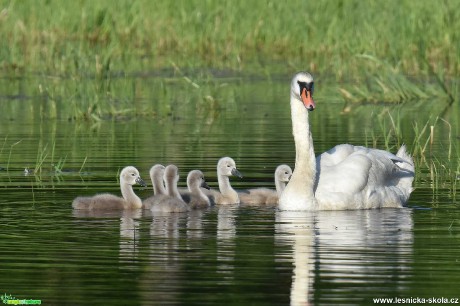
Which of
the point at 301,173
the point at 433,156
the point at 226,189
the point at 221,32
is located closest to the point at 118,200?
the point at 226,189

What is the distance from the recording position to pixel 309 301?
8.71 metres

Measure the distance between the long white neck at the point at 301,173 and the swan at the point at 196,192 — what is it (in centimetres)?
82

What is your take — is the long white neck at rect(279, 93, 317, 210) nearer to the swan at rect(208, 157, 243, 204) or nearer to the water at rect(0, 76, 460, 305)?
the water at rect(0, 76, 460, 305)

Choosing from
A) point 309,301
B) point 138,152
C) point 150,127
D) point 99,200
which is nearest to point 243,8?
point 150,127

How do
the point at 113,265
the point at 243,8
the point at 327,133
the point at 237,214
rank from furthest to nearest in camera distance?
the point at 243,8 < the point at 327,133 < the point at 237,214 < the point at 113,265

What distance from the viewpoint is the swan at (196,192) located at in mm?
13727

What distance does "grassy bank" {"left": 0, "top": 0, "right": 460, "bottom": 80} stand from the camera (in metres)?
26.9

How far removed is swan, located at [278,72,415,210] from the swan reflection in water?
0.17 metres

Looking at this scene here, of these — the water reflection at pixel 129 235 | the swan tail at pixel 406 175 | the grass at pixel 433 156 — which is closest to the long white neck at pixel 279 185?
the swan tail at pixel 406 175

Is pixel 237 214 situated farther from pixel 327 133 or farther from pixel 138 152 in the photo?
pixel 327 133

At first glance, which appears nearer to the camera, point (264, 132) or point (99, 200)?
point (99, 200)

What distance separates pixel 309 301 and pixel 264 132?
35.8ft

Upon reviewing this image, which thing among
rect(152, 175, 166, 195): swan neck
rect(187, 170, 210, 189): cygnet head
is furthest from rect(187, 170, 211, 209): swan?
rect(152, 175, 166, 195): swan neck

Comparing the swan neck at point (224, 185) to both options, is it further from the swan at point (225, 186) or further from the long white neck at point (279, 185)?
the long white neck at point (279, 185)
